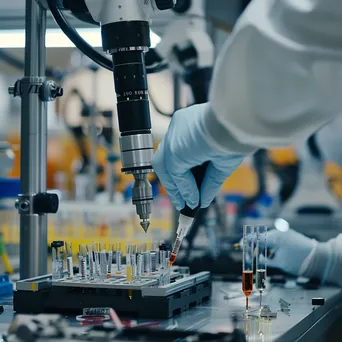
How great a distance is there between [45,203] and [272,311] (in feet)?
2.29

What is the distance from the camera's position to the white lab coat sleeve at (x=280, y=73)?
4.01ft

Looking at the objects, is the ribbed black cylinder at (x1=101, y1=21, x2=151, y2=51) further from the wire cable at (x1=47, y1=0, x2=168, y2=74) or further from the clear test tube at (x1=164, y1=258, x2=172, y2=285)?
the clear test tube at (x1=164, y1=258, x2=172, y2=285)

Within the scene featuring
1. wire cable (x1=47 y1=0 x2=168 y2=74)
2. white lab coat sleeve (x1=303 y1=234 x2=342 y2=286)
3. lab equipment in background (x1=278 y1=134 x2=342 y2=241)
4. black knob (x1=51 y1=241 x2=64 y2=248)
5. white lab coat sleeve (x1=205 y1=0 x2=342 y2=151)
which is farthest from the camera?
lab equipment in background (x1=278 y1=134 x2=342 y2=241)

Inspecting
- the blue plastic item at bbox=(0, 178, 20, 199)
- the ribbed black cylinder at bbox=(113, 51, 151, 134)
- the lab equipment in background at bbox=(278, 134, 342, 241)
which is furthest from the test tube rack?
the blue plastic item at bbox=(0, 178, 20, 199)

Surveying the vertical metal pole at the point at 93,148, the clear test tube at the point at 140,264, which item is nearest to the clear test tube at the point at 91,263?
the clear test tube at the point at 140,264

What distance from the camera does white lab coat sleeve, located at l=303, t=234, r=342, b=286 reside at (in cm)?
235

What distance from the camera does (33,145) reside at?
2.02 m

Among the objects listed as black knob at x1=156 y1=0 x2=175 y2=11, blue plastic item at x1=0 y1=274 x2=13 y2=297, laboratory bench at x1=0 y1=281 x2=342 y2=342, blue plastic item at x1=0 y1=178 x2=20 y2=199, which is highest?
black knob at x1=156 y1=0 x2=175 y2=11

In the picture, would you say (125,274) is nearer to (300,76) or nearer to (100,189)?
(300,76)

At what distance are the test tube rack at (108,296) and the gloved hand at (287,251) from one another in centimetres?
73

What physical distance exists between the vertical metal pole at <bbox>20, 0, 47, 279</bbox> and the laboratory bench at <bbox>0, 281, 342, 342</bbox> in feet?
0.54

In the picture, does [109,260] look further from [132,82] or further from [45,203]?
[132,82]

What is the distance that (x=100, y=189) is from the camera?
19.0ft

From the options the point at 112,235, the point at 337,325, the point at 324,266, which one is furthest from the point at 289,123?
the point at 112,235
